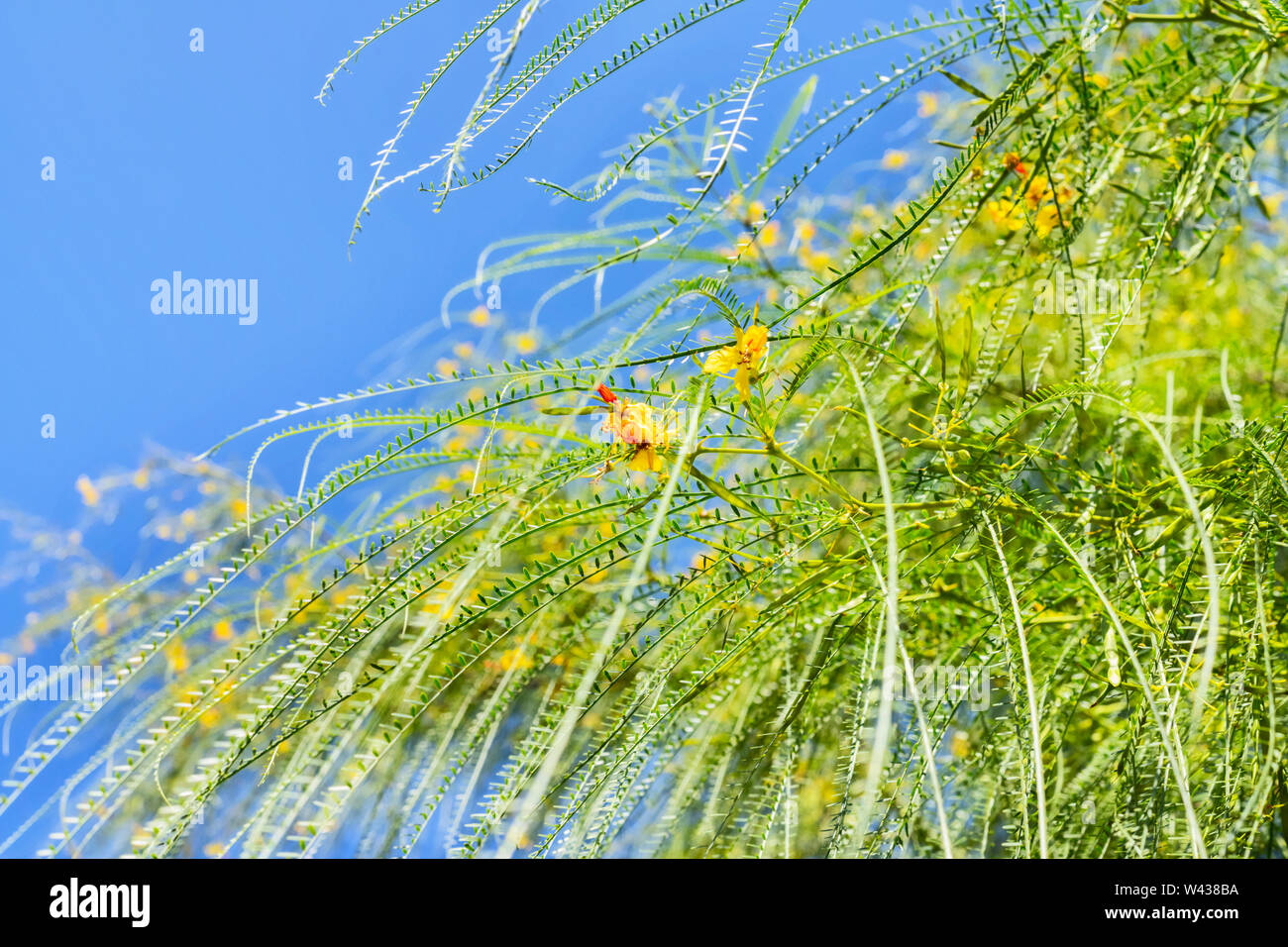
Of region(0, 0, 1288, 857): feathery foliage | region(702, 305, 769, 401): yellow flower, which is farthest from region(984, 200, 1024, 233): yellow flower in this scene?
region(702, 305, 769, 401): yellow flower

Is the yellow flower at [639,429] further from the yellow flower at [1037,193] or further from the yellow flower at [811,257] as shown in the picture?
the yellow flower at [811,257]

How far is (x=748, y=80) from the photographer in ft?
1.56

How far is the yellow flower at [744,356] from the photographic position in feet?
1.33

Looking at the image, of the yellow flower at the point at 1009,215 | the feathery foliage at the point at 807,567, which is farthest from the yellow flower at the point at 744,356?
the yellow flower at the point at 1009,215

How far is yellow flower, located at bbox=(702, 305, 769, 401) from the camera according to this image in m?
0.41

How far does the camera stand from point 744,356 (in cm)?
41

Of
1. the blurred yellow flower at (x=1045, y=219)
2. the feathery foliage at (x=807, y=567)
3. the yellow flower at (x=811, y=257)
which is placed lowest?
the feathery foliage at (x=807, y=567)

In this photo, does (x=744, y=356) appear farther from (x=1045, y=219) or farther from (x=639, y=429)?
(x=1045, y=219)

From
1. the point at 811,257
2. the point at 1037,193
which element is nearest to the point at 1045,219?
the point at 1037,193

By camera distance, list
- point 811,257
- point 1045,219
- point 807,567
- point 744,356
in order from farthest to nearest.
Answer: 1. point 811,257
2. point 1045,219
3. point 807,567
4. point 744,356

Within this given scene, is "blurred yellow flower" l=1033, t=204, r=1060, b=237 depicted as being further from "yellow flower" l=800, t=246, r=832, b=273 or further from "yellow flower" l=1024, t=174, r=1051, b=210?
"yellow flower" l=800, t=246, r=832, b=273

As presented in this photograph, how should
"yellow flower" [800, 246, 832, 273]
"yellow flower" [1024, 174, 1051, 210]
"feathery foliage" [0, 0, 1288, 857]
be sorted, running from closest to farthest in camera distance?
"feathery foliage" [0, 0, 1288, 857], "yellow flower" [1024, 174, 1051, 210], "yellow flower" [800, 246, 832, 273]

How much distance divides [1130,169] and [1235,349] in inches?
8.4
